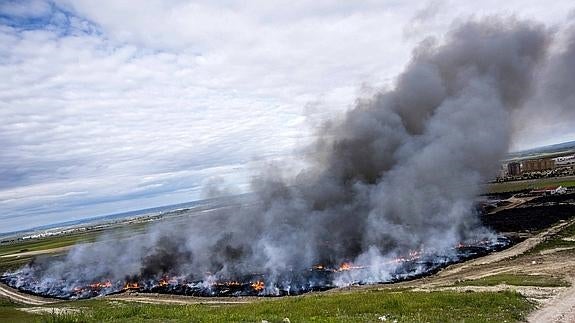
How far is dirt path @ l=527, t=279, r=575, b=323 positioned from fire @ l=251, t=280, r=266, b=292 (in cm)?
2845

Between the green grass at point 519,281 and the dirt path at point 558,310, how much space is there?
2.76 meters

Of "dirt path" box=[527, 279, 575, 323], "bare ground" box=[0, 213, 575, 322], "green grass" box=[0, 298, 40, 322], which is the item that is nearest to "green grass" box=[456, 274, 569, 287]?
"bare ground" box=[0, 213, 575, 322]

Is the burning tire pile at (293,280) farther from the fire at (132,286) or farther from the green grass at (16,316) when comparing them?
the green grass at (16,316)

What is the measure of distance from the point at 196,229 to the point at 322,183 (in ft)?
78.2

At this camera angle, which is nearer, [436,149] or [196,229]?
[436,149]

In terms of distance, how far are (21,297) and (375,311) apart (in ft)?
189

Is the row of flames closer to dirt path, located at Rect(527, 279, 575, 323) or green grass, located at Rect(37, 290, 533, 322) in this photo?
green grass, located at Rect(37, 290, 533, 322)

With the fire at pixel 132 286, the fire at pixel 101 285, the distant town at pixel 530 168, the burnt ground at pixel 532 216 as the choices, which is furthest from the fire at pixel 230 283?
the distant town at pixel 530 168

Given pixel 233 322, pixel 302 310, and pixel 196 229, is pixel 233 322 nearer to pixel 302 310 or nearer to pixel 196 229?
pixel 302 310

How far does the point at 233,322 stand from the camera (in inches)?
855

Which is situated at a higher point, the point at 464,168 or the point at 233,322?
the point at 464,168

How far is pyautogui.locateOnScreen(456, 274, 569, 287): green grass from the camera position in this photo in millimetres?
30962

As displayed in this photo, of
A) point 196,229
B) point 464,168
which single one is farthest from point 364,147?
point 196,229

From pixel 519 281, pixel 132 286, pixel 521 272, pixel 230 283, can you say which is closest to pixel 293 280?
pixel 230 283
